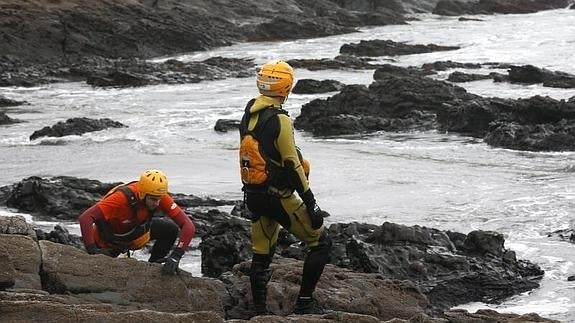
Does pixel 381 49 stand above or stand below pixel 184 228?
above

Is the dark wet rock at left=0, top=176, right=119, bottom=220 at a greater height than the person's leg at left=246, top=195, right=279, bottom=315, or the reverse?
the person's leg at left=246, top=195, right=279, bottom=315

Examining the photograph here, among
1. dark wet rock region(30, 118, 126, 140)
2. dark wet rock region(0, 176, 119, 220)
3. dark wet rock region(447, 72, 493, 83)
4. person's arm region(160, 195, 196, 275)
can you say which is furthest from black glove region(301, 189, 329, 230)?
dark wet rock region(447, 72, 493, 83)

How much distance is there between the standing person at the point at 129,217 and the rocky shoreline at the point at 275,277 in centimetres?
51

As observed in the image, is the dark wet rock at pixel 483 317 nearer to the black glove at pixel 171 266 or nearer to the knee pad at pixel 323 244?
the knee pad at pixel 323 244

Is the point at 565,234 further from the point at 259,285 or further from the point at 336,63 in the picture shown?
the point at 336,63

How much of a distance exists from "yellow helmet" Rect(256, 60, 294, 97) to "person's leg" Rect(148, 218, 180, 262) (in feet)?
7.25

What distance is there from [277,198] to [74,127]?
1751 centimetres

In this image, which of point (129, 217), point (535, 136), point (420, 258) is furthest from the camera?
point (535, 136)

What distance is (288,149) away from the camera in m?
7.58

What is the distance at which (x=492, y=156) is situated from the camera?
2055 centimetres

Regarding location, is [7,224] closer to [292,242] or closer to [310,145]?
[292,242]

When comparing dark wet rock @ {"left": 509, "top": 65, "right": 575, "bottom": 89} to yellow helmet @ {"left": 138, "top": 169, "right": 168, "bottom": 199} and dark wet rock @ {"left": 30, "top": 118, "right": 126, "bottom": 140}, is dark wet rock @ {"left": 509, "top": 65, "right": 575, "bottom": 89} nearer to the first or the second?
dark wet rock @ {"left": 30, "top": 118, "right": 126, "bottom": 140}

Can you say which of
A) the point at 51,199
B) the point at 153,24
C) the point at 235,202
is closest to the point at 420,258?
the point at 235,202

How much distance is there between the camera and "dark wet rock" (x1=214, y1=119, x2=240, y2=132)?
82.3 ft
